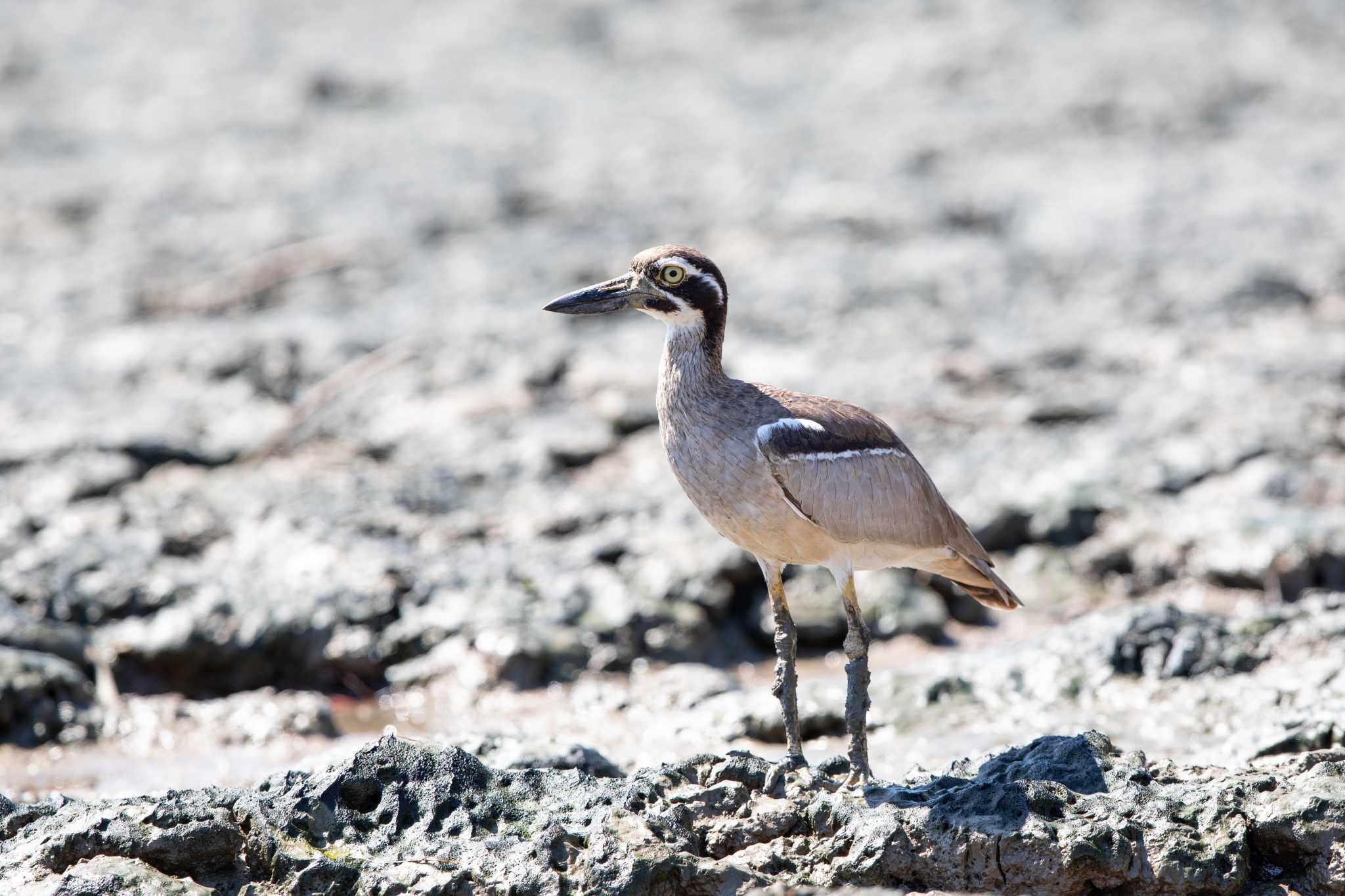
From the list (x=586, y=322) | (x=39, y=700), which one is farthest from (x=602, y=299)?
(x=586, y=322)

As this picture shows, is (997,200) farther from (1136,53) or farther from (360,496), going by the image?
(360,496)

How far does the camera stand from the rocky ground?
4621mm

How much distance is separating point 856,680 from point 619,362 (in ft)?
19.7

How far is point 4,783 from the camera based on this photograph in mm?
6531

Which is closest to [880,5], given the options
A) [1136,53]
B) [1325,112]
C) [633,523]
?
[1136,53]

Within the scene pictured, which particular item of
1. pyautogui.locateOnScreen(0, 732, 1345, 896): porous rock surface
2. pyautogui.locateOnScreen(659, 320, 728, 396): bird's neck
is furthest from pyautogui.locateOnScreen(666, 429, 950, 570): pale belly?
pyautogui.locateOnScreen(0, 732, 1345, 896): porous rock surface

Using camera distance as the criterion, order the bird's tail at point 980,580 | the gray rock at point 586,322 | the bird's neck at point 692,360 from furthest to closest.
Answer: the gray rock at point 586,322 → the bird's tail at point 980,580 → the bird's neck at point 692,360

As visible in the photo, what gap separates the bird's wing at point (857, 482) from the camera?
17.8ft

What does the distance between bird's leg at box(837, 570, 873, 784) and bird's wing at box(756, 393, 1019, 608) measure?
21 cm

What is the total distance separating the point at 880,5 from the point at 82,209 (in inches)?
389

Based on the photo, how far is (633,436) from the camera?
10156 millimetres

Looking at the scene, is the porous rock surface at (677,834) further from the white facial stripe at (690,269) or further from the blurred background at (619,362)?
the white facial stripe at (690,269)

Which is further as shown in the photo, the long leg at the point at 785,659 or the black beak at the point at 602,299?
the black beak at the point at 602,299

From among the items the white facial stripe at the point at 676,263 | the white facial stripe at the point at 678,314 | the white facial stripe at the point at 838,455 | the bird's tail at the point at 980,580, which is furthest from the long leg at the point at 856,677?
the white facial stripe at the point at 676,263
